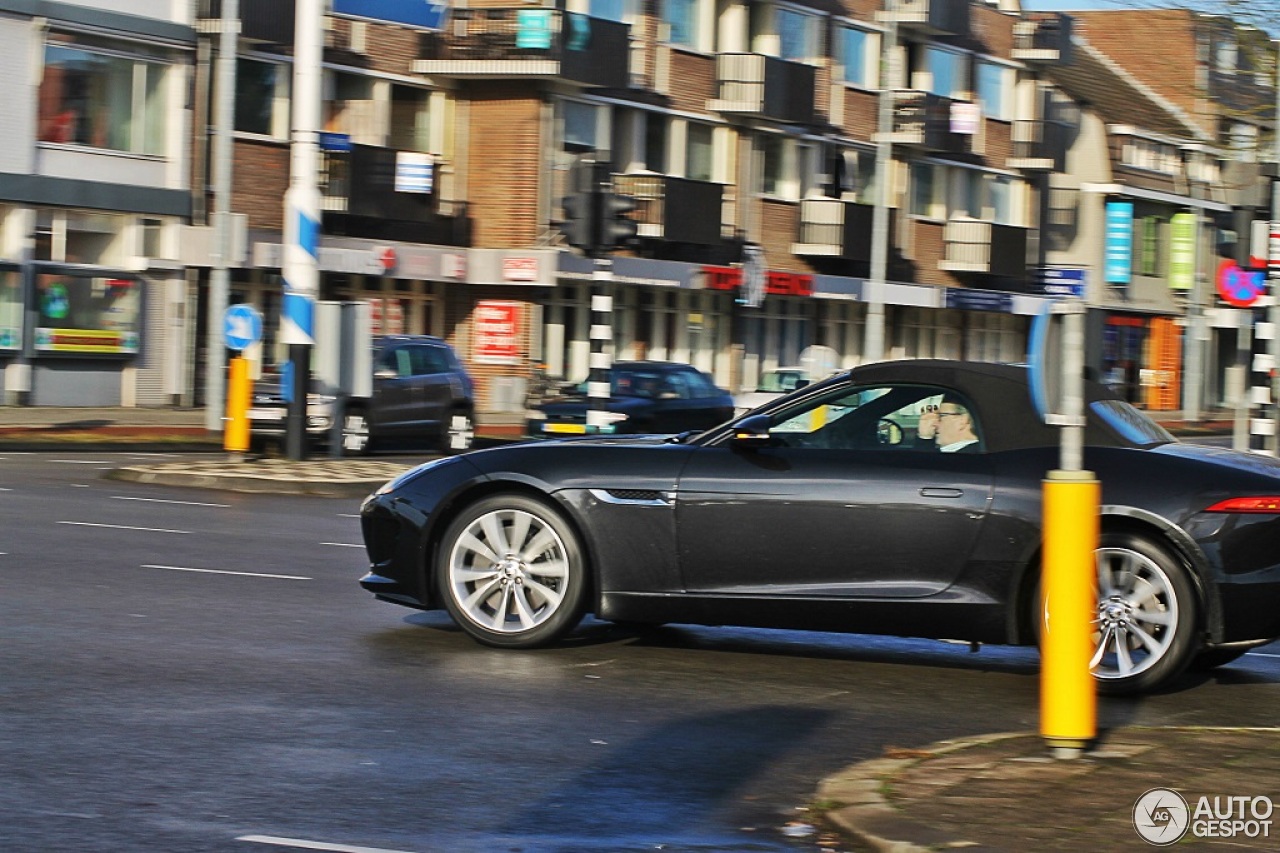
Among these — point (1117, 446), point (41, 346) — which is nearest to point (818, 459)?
point (1117, 446)

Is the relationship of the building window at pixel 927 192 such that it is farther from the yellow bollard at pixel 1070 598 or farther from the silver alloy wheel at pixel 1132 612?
the yellow bollard at pixel 1070 598

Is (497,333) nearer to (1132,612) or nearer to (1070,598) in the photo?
(1132,612)

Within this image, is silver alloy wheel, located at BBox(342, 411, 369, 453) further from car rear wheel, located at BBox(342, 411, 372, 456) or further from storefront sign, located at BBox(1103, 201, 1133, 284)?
storefront sign, located at BBox(1103, 201, 1133, 284)

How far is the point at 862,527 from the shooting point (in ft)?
28.2

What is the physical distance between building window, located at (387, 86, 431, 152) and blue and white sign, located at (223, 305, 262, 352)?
16.7 m

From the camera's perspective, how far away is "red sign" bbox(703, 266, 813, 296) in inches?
1770

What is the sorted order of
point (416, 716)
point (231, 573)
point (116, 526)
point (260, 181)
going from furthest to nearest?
point (260, 181)
point (116, 526)
point (231, 573)
point (416, 716)

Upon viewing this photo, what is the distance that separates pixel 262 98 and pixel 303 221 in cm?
1738

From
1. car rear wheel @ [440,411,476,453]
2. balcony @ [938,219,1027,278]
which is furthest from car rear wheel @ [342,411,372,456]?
balcony @ [938,219,1027,278]

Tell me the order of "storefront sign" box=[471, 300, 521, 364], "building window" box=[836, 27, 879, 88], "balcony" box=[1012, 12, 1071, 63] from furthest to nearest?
"balcony" box=[1012, 12, 1071, 63]
"building window" box=[836, 27, 879, 88]
"storefront sign" box=[471, 300, 521, 364]

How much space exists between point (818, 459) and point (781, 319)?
135ft

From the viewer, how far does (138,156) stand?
1374 inches

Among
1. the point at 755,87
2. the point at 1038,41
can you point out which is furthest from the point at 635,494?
the point at 1038,41

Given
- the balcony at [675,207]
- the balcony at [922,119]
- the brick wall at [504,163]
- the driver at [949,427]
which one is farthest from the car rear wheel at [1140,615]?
the balcony at [922,119]
